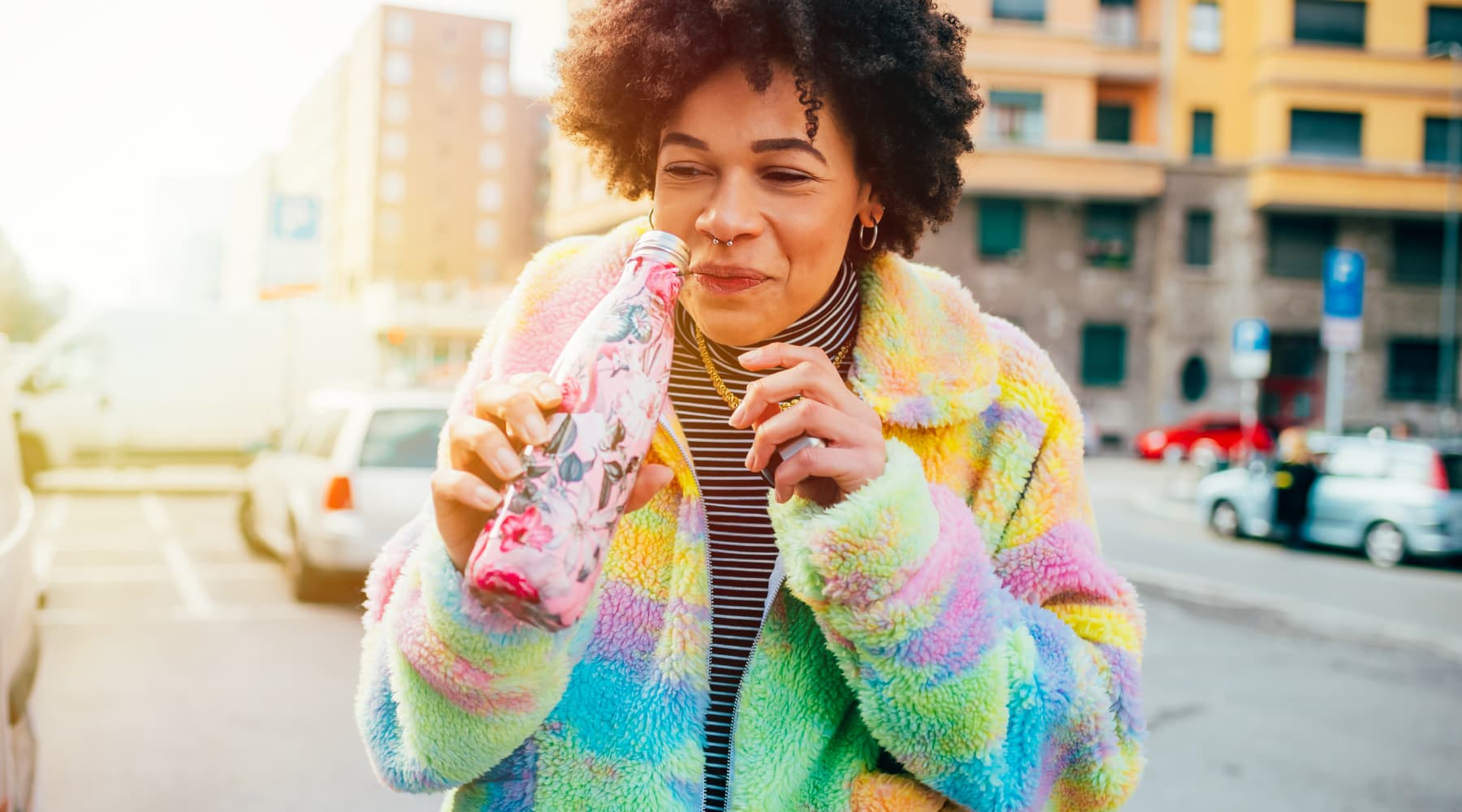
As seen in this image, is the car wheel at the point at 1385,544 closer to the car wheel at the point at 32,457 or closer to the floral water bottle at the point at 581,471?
the floral water bottle at the point at 581,471

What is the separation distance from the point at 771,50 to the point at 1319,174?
34805 mm

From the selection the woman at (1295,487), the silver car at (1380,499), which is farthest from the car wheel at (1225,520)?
the woman at (1295,487)

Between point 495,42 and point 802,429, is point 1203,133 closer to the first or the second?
point 802,429

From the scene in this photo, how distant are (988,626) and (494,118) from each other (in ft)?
235

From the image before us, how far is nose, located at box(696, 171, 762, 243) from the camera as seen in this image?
1.36 metres

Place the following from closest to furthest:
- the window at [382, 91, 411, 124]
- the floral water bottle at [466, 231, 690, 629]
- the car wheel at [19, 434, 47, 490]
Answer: the floral water bottle at [466, 231, 690, 629]
the car wheel at [19, 434, 47, 490]
the window at [382, 91, 411, 124]

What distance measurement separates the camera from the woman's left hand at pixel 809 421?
1.21 m

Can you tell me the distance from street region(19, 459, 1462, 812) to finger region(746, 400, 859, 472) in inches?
158

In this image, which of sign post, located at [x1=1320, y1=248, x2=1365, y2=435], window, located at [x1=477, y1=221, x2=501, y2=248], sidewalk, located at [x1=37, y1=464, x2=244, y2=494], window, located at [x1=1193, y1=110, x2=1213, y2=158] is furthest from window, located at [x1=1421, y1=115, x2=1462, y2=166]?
window, located at [x1=477, y1=221, x2=501, y2=248]

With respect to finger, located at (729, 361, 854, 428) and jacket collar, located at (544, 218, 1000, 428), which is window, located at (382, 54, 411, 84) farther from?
finger, located at (729, 361, 854, 428)

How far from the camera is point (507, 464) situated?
1142 mm

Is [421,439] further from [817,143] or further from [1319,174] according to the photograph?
[1319,174]

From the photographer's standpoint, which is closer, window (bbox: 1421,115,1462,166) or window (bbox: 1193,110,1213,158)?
window (bbox: 1421,115,1462,166)

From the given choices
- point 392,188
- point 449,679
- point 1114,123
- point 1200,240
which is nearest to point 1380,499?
point 449,679
